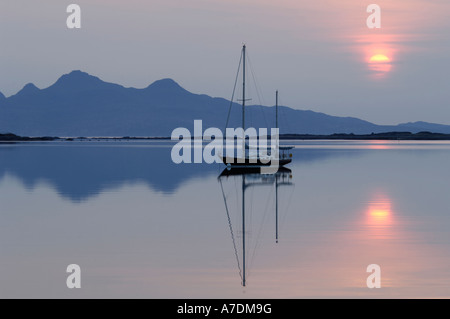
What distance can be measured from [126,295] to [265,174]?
40500 millimetres

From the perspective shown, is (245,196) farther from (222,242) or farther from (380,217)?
(222,242)

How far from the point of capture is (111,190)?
35.9m

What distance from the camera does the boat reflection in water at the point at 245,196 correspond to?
1752 centimetres

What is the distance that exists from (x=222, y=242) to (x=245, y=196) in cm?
1530

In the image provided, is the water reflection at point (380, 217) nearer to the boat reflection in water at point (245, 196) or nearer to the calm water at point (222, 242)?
the calm water at point (222, 242)

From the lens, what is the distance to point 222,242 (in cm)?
1900

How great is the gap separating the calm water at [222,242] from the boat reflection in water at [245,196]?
0.36 ft

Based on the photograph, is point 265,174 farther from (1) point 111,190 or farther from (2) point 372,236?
(2) point 372,236

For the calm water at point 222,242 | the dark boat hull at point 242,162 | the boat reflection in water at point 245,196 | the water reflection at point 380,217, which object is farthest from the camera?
the dark boat hull at point 242,162

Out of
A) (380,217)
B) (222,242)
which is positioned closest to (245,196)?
(380,217)

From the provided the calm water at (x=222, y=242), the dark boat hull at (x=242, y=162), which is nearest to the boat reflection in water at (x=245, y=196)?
the calm water at (x=222, y=242)

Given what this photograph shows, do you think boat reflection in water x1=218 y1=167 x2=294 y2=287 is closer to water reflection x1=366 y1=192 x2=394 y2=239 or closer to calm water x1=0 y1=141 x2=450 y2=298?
calm water x1=0 y1=141 x2=450 y2=298

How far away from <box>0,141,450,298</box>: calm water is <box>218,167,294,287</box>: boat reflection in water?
0.36ft
